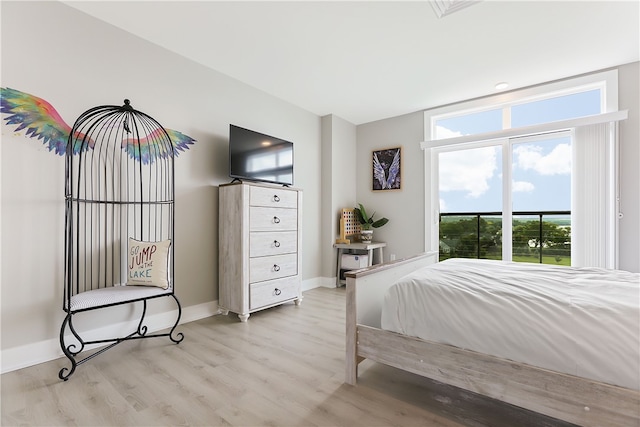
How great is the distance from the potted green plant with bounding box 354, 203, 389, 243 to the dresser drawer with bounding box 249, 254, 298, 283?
4.65 feet

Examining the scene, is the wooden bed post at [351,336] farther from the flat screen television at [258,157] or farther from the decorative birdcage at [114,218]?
the flat screen television at [258,157]

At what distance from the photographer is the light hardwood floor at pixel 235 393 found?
55.2 inches

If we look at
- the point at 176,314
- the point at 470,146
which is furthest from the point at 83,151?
the point at 470,146

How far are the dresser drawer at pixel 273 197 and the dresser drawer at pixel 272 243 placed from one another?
11.9 inches

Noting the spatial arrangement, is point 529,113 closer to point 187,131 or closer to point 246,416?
point 187,131

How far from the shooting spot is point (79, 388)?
1657mm

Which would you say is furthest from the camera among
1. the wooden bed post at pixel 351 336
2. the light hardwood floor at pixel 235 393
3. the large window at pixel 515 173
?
the large window at pixel 515 173

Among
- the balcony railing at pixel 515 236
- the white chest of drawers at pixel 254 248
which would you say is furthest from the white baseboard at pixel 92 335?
the balcony railing at pixel 515 236

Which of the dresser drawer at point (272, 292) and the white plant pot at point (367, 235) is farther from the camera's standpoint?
the white plant pot at point (367, 235)

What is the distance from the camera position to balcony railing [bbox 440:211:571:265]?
338cm

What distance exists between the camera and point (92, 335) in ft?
7.14

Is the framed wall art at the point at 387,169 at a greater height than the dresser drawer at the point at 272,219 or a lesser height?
greater

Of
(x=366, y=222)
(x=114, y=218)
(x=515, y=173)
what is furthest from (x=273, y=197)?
(x=515, y=173)

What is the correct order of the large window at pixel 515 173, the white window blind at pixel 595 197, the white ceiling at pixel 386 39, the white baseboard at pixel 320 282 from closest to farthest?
1. the white ceiling at pixel 386 39
2. the white window blind at pixel 595 197
3. the large window at pixel 515 173
4. the white baseboard at pixel 320 282
